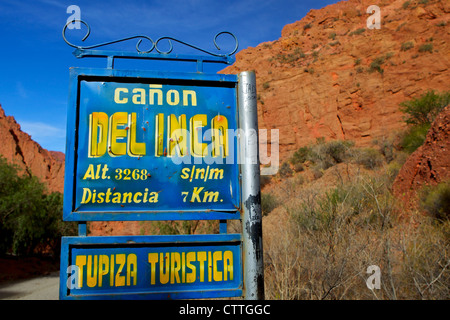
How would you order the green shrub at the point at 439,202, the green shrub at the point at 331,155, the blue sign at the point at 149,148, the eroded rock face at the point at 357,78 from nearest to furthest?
1. the blue sign at the point at 149,148
2. the green shrub at the point at 439,202
3. the green shrub at the point at 331,155
4. the eroded rock face at the point at 357,78

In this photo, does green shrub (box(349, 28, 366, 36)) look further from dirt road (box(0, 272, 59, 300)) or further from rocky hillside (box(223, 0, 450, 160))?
dirt road (box(0, 272, 59, 300))

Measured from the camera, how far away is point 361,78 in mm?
26625

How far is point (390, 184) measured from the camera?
8.02m

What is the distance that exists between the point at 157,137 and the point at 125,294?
1.05 meters

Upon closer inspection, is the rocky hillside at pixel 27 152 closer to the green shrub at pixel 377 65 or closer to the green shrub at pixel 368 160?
the green shrub at pixel 368 160

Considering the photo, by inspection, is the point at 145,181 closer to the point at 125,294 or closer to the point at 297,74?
the point at 125,294

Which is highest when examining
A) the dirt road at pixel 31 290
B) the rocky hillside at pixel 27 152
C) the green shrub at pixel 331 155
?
the rocky hillside at pixel 27 152

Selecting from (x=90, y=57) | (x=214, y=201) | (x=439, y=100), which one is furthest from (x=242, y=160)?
(x=439, y=100)

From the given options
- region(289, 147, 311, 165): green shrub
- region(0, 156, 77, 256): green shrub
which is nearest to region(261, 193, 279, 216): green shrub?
region(289, 147, 311, 165): green shrub

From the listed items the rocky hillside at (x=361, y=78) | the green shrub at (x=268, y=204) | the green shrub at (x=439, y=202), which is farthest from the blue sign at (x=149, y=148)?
the rocky hillside at (x=361, y=78)

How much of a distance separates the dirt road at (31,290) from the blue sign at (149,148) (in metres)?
11.0

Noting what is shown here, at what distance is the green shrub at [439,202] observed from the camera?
18.5 ft

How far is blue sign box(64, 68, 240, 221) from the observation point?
2078 millimetres

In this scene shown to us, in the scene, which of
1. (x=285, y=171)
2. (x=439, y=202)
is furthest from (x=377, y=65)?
(x=439, y=202)
